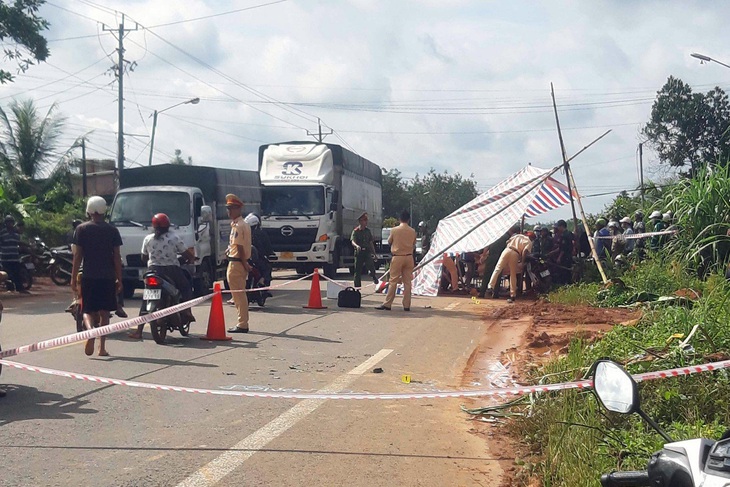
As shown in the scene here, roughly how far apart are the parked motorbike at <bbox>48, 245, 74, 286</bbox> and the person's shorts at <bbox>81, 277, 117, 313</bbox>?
494 inches

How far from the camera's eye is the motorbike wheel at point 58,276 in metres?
22.2

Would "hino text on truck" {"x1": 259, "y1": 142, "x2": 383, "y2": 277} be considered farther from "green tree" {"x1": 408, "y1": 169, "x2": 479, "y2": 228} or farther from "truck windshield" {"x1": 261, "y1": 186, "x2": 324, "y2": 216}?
"green tree" {"x1": 408, "y1": 169, "x2": 479, "y2": 228}

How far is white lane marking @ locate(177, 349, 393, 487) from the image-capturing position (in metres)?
5.25

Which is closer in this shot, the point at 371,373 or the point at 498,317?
the point at 371,373

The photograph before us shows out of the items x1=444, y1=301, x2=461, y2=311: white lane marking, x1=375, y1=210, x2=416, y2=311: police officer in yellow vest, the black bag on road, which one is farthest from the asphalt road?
x1=444, y1=301, x2=461, y2=311: white lane marking

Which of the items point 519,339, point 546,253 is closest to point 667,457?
point 519,339

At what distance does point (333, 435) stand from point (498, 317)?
29.9ft

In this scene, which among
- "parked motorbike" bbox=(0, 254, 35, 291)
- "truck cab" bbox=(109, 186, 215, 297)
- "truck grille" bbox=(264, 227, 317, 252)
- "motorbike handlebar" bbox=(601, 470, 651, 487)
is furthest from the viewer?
"truck grille" bbox=(264, 227, 317, 252)

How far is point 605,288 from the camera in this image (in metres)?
15.4

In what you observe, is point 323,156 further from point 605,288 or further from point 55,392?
point 55,392

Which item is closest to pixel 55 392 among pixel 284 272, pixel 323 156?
pixel 323 156

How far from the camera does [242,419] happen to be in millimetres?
6809

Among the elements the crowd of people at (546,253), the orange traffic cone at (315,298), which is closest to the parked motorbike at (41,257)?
the orange traffic cone at (315,298)

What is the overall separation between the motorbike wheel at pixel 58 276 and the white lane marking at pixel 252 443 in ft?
51.3
